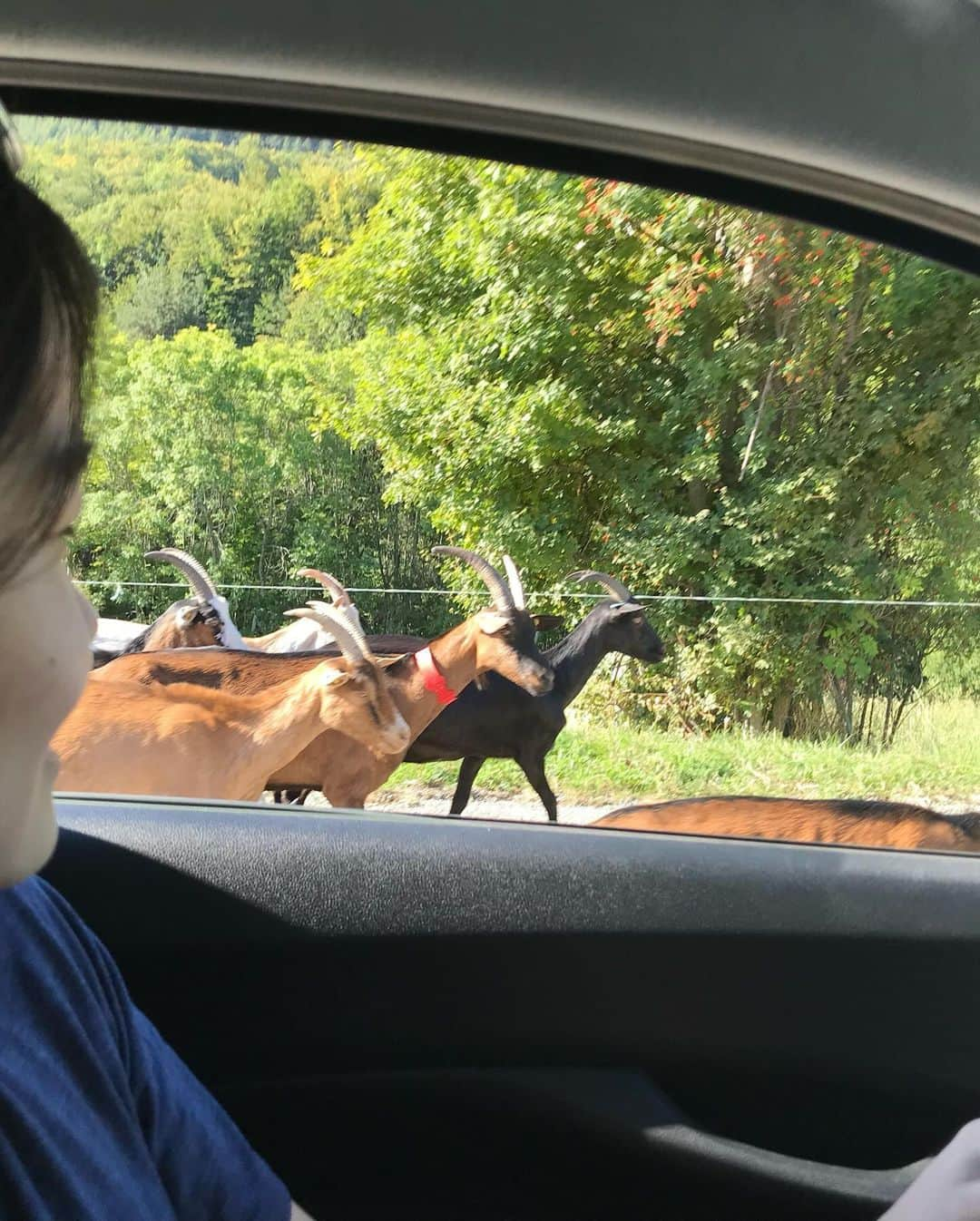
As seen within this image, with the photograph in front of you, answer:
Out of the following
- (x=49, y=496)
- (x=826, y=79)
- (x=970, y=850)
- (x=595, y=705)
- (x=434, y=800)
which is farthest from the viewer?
(x=595, y=705)

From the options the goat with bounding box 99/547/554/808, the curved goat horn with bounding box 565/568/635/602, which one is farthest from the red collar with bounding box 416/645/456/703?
the curved goat horn with bounding box 565/568/635/602

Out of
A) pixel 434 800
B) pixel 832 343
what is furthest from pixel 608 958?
pixel 832 343

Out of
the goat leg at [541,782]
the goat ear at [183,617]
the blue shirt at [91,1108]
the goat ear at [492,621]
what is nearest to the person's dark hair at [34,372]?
the blue shirt at [91,1108]

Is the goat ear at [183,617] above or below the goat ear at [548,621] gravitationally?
below

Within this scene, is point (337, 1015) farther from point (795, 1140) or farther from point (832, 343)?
point (832, 343)

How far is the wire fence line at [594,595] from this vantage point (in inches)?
84.7

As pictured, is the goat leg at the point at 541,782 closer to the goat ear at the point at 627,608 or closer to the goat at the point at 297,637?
the goat ear at the point at 627,608

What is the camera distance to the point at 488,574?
2344 millimetres

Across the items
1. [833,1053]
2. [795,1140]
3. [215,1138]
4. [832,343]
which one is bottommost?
[795,1140]

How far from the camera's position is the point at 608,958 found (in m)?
1.40

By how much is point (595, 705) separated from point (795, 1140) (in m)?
1.25

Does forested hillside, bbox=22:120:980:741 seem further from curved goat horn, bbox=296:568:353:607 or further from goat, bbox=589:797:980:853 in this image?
goat, bbox=589:797:980:853

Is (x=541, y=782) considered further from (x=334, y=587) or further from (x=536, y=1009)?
(x=536, y=1009)

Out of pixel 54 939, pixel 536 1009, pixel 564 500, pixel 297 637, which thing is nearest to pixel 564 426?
pixel 564 500
